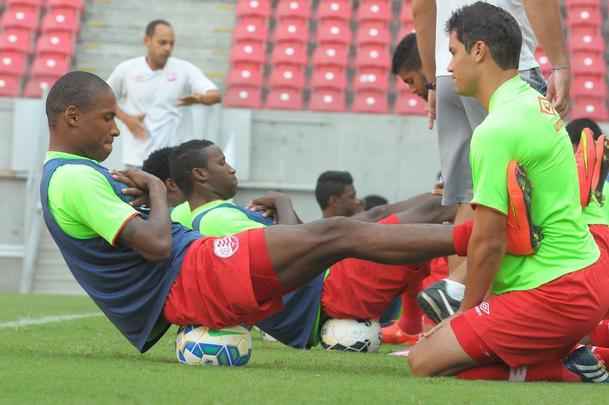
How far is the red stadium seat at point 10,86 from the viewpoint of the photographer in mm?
17688

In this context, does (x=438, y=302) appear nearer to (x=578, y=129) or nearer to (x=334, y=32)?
(x=578, y=129)

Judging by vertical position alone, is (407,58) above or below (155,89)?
above

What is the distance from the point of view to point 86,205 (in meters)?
5.57

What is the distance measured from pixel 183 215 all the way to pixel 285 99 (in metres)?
9.97

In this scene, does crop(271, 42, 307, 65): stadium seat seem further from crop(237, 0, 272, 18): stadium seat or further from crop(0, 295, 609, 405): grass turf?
crop(0, 295, 609, 405): grass turf

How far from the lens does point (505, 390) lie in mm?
4762

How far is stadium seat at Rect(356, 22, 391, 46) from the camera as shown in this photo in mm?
18406

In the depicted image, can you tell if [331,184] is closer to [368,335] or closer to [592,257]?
[368,335]

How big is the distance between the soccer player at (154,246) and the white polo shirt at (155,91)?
586 centimetres

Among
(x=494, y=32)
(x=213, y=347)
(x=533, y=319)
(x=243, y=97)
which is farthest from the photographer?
(x=243, y=97)

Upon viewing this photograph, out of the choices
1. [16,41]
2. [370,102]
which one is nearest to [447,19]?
[370,102]

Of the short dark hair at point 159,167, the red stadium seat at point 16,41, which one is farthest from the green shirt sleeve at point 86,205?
the red stadium seat at point 16,41

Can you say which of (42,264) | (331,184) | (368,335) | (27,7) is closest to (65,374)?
(368,335)

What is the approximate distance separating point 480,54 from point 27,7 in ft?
47.9
